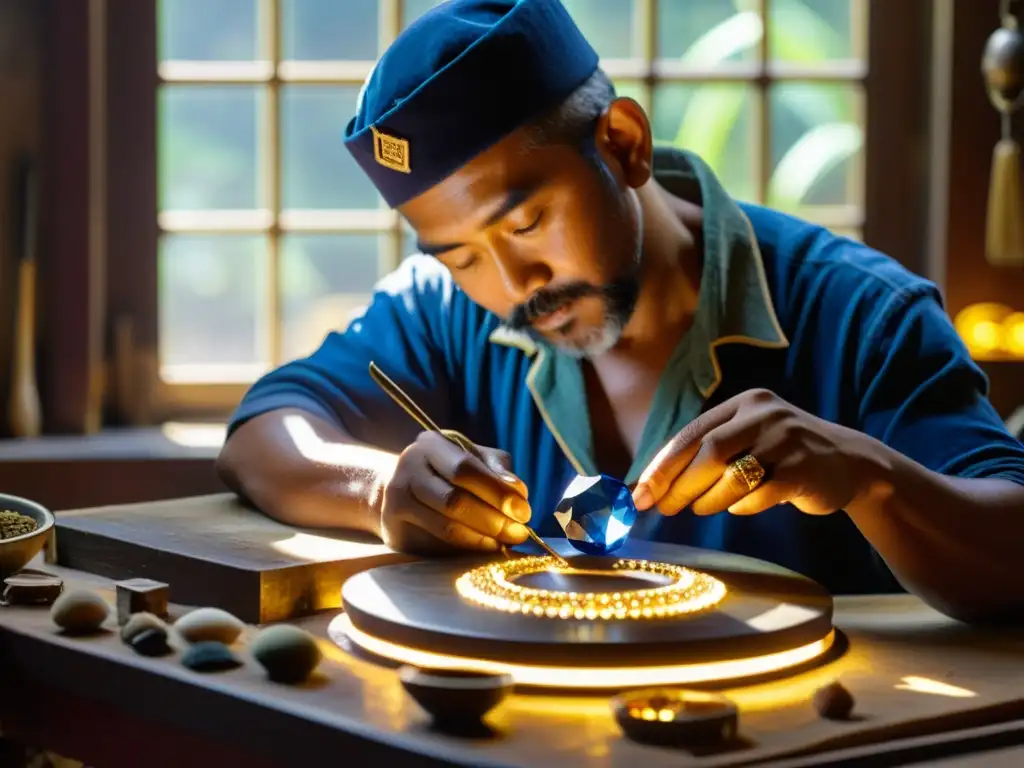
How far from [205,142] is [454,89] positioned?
5.19 ft

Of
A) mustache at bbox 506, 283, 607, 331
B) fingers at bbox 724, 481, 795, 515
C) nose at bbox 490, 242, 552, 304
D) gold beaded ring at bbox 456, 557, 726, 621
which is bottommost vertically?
gold beaded ring at bbox 456, 557, 726, 621

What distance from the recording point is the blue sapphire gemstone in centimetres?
153

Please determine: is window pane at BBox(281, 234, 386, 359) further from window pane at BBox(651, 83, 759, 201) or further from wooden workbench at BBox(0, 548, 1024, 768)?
wooden workbench at BBox(0, 548, 1024, 768)

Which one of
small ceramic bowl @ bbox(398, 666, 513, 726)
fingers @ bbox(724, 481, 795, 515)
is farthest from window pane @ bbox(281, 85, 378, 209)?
small ceramic bowl @ bbox(398, 666, 513, 726)

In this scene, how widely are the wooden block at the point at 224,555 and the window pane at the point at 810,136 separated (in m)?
1.71

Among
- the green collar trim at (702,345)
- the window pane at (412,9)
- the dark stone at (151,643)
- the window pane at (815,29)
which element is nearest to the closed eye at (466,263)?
the green collar trim at (702,345)

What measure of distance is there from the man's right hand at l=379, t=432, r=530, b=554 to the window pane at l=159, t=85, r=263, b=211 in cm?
166

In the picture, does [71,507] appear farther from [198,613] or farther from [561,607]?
[561,607]

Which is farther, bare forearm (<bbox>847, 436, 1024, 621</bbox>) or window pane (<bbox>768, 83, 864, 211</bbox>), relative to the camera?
window pane (<bbox>768, 83, 864, 211</bbox>)

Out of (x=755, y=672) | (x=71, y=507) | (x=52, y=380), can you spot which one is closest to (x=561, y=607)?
(x=755, y=672)

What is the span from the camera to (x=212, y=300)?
3.21 meters

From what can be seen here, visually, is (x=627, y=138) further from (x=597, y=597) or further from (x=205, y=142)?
(x=205, y=142)

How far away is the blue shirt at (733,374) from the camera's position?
1.79 metres

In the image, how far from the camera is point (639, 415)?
2061 mm
